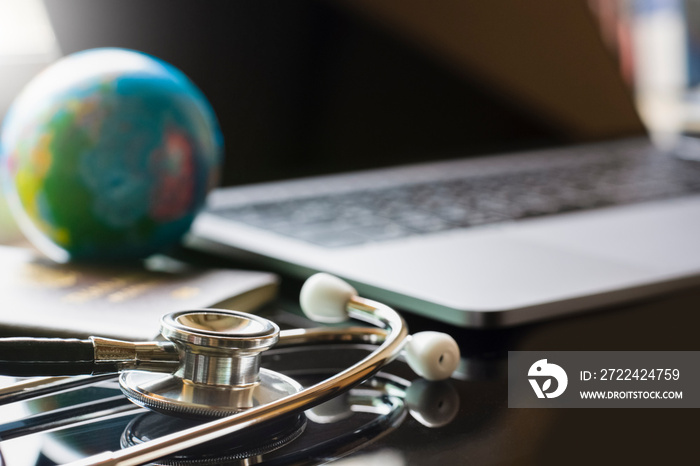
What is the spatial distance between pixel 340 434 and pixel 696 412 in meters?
0.17

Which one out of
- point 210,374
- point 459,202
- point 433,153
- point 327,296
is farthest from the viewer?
point 433,153

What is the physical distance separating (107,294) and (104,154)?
0.11m

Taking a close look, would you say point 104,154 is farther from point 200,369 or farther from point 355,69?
point 355,69

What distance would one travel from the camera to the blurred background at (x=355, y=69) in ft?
3.00

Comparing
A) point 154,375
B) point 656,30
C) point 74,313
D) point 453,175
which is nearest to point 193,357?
point 154,375

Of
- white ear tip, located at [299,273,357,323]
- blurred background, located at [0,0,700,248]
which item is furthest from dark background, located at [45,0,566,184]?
white ear tip, located at [299,273,357,323]

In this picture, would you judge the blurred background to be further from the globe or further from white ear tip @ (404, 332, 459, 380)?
white ear tip @ (404, 332, 459, 380)

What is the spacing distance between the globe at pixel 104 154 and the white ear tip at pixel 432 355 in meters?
0.26

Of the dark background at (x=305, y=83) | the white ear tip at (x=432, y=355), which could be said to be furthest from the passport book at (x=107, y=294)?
the dark background at (x=305, y=83)

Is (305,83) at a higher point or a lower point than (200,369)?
higher

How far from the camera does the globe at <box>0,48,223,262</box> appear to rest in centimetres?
56

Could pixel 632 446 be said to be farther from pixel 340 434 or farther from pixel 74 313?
pixel 74 313

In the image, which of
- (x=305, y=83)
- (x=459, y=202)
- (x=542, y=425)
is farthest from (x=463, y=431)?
(x=305, y=83)

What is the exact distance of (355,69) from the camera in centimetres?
120
